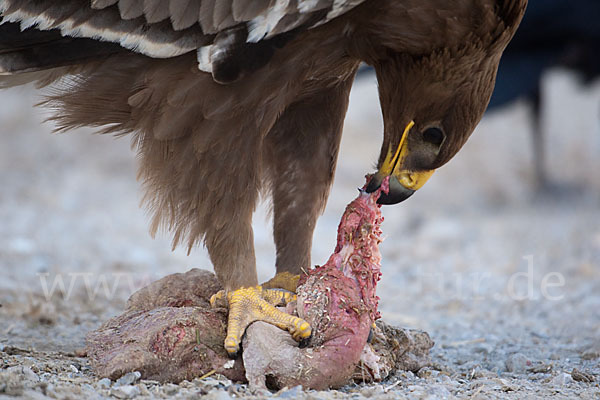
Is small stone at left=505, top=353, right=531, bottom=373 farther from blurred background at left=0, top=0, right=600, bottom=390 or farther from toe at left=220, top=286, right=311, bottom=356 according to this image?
toe at left=220, top=286, right=311, bottom=356

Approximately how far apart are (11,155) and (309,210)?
7.85 metres

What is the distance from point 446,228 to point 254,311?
531 centimetres

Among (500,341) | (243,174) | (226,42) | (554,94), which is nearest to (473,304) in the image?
(500,341)

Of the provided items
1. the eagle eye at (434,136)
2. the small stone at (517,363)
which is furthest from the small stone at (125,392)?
the small stone at (517,363)

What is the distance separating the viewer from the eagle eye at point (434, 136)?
318cm

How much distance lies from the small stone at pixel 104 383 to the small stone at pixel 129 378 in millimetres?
29

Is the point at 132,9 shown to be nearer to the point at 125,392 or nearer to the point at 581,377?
the point at 125,392

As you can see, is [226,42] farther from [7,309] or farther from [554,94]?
[554,94]

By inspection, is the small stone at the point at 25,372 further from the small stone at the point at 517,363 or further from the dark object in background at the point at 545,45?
the dark object in background at the point at 545,45

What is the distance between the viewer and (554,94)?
50.8ft

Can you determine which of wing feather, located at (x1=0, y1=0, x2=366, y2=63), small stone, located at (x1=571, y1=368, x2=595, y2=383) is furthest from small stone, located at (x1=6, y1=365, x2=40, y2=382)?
small stone, located at (x1=571, y1=368, x2=595, y2=383)

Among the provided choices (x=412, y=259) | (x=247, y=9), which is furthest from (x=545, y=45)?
(x=247, y=9)

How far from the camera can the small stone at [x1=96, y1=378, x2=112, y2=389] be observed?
257cm

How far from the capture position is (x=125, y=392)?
2.46 meters
